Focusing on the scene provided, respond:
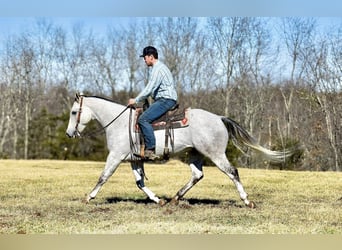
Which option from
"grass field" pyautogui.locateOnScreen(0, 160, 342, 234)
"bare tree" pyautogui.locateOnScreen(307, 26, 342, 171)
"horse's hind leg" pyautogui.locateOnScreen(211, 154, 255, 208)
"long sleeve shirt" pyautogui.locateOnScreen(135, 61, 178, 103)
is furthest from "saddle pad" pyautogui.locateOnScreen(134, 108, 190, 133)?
"bare tree" pyautogui.locateOnScreen(307, 26, 342, 171)

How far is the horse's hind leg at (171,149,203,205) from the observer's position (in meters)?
7.96

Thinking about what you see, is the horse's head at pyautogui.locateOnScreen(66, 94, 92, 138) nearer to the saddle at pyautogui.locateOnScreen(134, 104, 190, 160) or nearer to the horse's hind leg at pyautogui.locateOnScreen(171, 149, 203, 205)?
the saddle at pyautogui.locateOnScreen(134, 104, 190, 160)

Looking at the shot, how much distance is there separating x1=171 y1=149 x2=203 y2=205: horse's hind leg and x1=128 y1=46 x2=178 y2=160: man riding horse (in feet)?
2.12

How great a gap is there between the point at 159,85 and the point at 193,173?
4.77ft

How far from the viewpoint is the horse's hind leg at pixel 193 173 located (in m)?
7.96

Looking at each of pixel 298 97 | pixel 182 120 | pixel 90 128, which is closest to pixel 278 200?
pixel 182 120

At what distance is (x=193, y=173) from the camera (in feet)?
26.1

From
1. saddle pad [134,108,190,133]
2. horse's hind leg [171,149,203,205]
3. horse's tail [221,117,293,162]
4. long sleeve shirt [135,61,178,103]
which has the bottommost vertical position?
horse's hind leg [171,149,203,205]

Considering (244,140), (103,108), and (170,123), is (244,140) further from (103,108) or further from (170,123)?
(103,108)

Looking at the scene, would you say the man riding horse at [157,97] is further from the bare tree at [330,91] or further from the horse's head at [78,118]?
the bare tree at [330,91]

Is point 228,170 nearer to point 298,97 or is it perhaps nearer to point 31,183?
point 31,183

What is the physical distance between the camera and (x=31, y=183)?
1182 cm

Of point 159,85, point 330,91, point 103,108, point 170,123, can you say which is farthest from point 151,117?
point 330,91

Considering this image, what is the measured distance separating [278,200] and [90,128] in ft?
46.8
